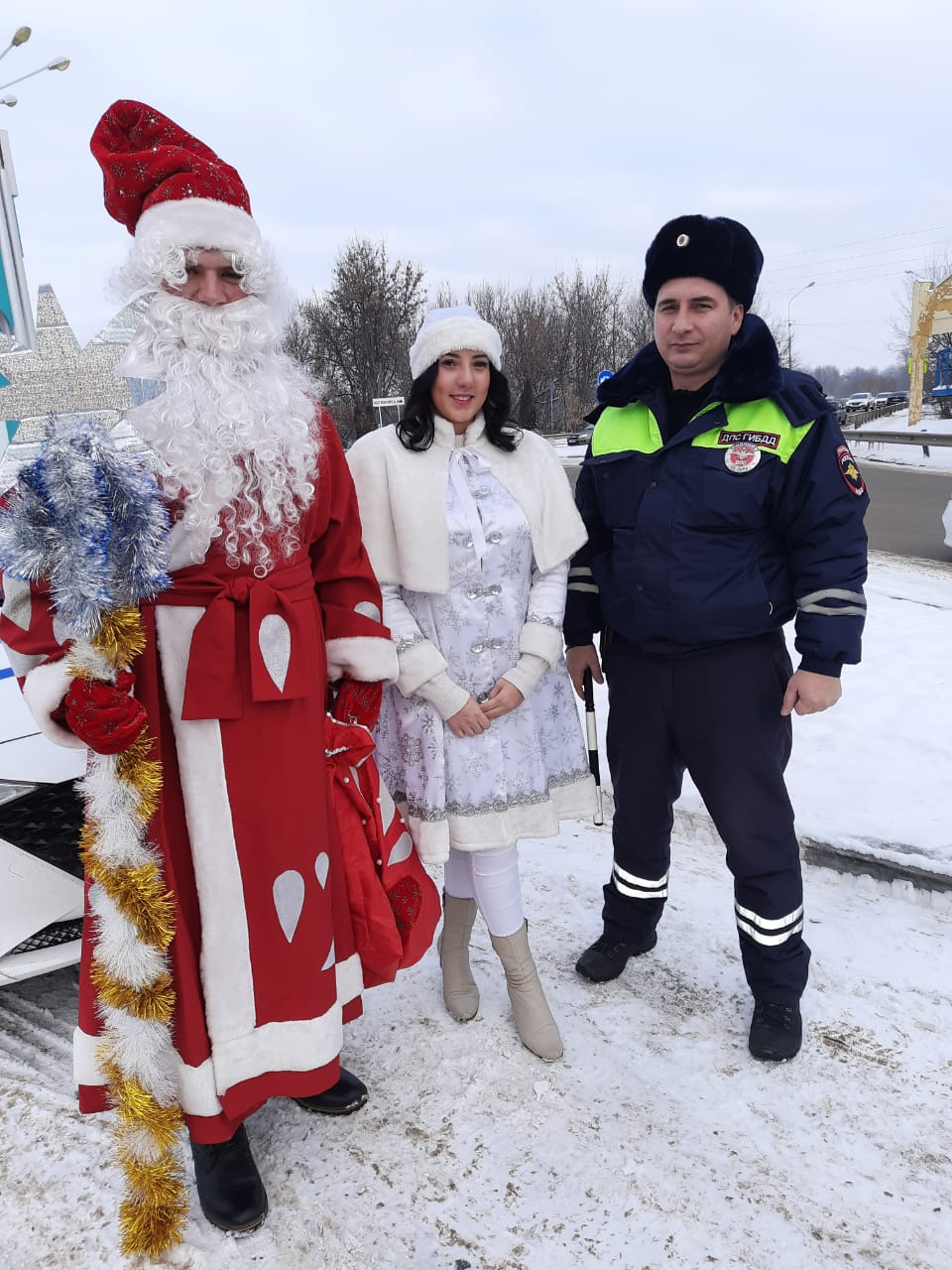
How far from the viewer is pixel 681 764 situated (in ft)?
8.90

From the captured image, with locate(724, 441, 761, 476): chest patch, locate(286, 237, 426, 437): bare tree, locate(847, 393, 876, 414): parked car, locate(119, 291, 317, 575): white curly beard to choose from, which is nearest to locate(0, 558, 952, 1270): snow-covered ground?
locate(119, 291, 317, 575): white curly beard

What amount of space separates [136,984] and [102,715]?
57cm

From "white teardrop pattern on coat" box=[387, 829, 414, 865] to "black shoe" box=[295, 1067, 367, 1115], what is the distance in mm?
614

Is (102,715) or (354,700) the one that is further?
(354,700)

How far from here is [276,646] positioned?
1.85m

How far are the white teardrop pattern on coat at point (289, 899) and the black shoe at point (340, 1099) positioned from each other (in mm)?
607

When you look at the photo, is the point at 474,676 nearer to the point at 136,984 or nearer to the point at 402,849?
the point at 402,849

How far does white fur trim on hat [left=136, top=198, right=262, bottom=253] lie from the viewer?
5.87ft

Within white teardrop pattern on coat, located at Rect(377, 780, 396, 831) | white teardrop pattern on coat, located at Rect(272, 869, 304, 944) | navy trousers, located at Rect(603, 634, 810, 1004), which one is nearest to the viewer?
white teardrop pattern on coat, located at Rect(272, 869, 304, 944)

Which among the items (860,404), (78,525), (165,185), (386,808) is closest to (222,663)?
(78,525)

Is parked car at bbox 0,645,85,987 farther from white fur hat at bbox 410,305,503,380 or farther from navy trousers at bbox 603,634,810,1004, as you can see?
navy trousers at bbox 603,634,810,1004

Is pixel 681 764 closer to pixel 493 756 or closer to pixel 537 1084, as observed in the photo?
pixel 493 756

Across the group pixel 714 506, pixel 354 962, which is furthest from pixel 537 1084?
pixel 714 506

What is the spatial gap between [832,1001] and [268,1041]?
1698mm
